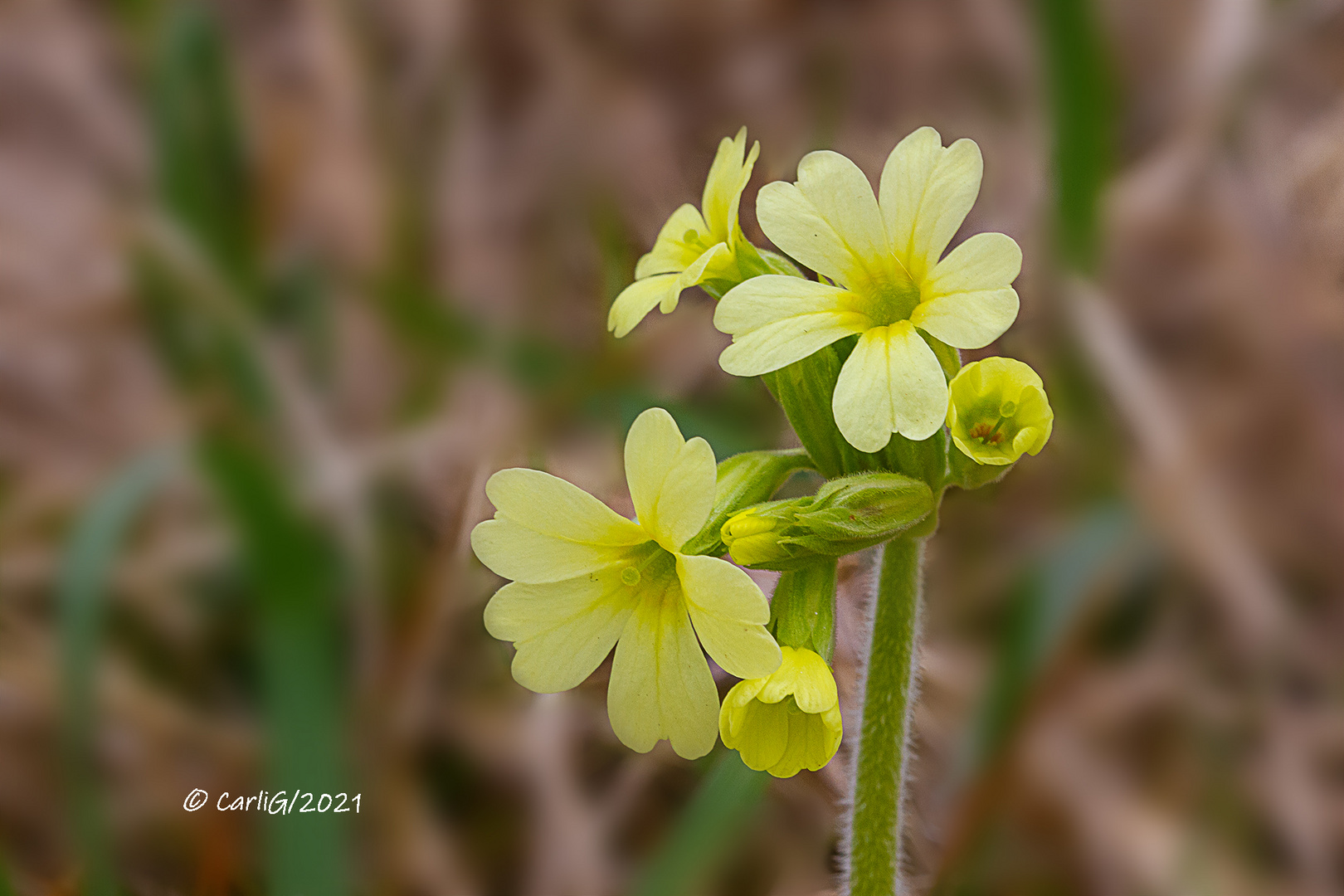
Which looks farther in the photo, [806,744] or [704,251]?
[704,251]

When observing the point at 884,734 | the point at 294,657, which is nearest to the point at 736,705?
the point at 884,734

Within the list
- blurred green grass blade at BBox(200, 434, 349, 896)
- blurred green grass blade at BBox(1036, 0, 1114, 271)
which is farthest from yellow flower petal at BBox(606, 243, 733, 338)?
blurred green grass blade at BBox(1036, 0, 1114, 271)

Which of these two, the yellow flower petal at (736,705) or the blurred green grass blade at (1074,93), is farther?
the blurred green grass blade at (1074,93)

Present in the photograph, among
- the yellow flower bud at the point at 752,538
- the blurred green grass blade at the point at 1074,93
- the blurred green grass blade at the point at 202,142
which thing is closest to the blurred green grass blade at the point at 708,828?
the yellow flower bud at the point at 752,538

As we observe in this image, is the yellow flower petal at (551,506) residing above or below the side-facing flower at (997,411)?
below

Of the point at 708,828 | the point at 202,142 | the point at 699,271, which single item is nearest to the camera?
the point at 699,271

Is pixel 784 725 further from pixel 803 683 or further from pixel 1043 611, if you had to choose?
pixel 1043 611

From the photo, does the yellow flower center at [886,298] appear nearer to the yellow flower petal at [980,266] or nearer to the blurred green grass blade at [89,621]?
the yellow flower petal at [980,266]
